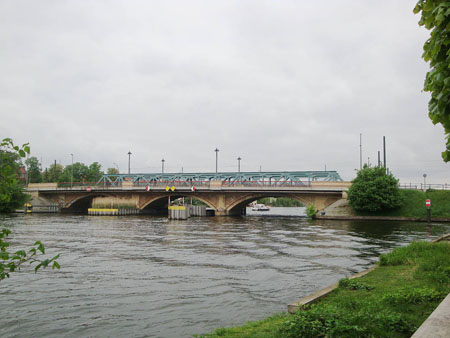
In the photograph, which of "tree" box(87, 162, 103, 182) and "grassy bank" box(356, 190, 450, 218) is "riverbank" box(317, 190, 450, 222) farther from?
"tree" box(87, 162, 103, 182)

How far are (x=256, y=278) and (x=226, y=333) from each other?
279 inches

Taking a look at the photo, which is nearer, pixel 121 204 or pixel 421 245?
pixel 421 245

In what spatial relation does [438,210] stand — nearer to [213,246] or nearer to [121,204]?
[213,246]

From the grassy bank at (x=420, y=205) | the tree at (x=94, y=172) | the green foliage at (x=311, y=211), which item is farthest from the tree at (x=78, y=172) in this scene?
the grassy bank at (x=420, y=205)

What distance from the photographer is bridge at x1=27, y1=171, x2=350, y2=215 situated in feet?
185

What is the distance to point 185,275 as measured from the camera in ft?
48.6

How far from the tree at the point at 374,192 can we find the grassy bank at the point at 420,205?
86 cm

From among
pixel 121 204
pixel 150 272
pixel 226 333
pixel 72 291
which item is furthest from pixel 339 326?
pixel 121 204

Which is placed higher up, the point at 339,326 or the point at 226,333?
the point at 339,326

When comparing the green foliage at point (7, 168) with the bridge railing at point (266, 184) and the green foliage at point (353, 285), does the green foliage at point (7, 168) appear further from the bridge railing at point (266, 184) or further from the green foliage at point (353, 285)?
the bridge railing at point (266, 184)

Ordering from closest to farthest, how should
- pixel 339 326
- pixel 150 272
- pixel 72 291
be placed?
Answer: 1. pixel 339 326
2. pixel 72 291
3. pixel 150 272

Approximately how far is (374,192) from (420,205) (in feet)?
21.3

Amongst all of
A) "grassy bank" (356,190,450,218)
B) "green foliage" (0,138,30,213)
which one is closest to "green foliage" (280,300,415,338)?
"green foliage" (0,138,30,213)

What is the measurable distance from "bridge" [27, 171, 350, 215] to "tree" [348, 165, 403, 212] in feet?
13.8
